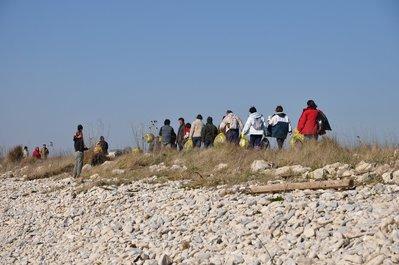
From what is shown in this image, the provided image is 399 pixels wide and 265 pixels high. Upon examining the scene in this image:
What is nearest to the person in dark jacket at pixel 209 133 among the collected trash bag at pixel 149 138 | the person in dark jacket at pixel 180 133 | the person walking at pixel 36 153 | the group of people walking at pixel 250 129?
the group of people walking at pixel 250 129

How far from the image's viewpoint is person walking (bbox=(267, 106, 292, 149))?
48.9 feet

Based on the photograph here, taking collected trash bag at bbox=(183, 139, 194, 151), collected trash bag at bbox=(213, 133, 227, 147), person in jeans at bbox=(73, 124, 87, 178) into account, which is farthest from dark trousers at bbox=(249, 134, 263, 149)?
person in jeans at bbox=(73, 124, 87, 178)

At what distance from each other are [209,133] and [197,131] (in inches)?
23.6

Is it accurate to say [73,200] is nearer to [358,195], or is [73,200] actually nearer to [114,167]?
[114,167]

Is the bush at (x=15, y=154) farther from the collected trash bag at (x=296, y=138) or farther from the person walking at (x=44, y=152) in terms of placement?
the collected trash bag at (x=296, y=138)

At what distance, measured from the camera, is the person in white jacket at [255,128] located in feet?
50.0

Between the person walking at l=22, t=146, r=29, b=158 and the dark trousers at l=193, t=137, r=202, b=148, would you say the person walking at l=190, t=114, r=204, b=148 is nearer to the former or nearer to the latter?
the dark trousers at l=193, t=137, r=202, b=148

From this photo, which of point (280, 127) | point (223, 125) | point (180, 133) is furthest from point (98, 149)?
point (280, 127)

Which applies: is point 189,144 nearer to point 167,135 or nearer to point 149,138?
point 167,135

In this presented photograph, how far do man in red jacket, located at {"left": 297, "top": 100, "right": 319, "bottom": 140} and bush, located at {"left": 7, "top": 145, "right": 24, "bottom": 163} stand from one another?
54.1 feet

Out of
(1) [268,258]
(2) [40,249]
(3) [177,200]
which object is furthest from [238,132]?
(1) [268,258]

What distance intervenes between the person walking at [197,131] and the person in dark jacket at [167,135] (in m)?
1.32

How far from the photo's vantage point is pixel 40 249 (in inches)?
393

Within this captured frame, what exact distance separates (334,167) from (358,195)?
2294mm
